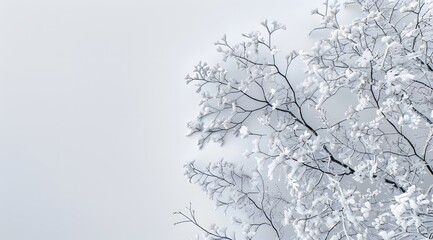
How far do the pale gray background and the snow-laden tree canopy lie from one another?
11 centimetres

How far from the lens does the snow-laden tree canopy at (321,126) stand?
53.6 inches

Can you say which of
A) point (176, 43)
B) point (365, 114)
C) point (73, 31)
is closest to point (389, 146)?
point (365, 114)

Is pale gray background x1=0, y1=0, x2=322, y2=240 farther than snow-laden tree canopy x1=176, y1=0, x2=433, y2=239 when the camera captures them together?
Yes

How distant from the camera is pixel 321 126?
5.83 feet

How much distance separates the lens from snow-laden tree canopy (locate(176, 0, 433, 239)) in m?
1.36

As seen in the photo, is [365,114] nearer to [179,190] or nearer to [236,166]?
[236,166]

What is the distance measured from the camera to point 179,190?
1871 millimetres

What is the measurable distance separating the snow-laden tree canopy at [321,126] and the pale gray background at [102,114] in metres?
0.11

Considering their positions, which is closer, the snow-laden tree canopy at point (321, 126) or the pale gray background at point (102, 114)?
the snow-laden tree canopy at point (321, 126)

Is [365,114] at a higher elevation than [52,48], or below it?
below

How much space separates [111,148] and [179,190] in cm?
36

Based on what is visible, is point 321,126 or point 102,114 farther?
point 102,114

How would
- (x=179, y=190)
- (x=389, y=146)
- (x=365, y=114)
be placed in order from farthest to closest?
1. (x=179, y=190)
2. (x=365, y=114)
3. (x=389, y=146)

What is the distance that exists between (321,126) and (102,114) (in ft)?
3.21
